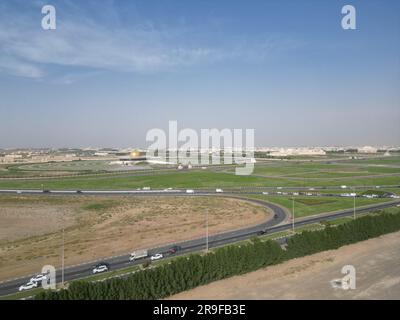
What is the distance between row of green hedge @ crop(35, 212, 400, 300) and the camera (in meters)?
28.4

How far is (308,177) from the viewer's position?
11919 centimetres

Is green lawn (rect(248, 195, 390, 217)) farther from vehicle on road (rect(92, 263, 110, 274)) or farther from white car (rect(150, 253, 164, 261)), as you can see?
vehicle on road (rect(92, 263, 110, 274))

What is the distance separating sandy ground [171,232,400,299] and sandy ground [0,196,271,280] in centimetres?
1640

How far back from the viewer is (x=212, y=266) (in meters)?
34.8

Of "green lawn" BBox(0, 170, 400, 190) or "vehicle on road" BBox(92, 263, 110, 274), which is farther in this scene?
"green lawn" BBox(0, 170, 400, 190)

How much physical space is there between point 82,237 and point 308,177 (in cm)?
8808

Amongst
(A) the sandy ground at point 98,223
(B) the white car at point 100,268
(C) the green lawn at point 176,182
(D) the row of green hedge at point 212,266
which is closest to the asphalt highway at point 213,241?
(B) the white car at point 100,268

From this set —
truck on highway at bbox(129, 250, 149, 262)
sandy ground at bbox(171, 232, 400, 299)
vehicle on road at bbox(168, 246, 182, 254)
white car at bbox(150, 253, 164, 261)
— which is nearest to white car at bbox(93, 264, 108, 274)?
truck on highway at bbox(129, 250, 149, 262)

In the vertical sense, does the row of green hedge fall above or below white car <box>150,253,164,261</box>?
above

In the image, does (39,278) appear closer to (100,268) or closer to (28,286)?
(28,286)

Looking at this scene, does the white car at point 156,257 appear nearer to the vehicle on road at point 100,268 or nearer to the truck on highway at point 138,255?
the truck on highway at point 138,255

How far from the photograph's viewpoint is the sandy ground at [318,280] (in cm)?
3158

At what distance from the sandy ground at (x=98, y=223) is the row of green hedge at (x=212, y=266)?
14.4m
